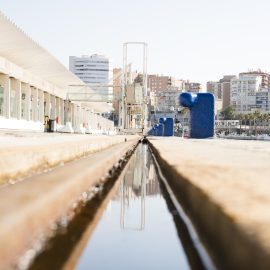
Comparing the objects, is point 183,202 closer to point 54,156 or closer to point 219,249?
point 219,249

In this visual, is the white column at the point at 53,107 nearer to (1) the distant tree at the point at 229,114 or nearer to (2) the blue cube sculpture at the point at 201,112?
(2) the blue cube sculpture at the point at 201,112

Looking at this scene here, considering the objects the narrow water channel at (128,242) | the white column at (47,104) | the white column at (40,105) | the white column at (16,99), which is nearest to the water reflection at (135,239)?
the narrow water channel at (128,242)

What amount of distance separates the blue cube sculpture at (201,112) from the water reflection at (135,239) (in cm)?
1904

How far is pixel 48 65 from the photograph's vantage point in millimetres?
46062

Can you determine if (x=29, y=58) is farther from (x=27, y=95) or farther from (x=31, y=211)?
(x=31, y=211)

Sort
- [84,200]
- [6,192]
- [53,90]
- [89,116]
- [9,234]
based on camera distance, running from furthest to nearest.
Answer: [89,116] < [53,90] < [84,200] < [6,192] < [9,234]

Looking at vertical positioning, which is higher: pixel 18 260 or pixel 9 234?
pixel 9 234

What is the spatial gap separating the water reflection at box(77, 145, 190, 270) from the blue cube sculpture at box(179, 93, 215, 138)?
1904 centimetres

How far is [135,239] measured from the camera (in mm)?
2344

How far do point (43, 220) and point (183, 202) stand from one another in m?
1.30

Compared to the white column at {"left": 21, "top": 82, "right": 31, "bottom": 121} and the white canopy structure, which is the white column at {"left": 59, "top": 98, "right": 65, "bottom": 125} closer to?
the white canopy structure

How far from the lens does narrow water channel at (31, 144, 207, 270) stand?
6.14ft

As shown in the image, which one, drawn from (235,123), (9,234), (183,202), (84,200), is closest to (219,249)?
(9,234)

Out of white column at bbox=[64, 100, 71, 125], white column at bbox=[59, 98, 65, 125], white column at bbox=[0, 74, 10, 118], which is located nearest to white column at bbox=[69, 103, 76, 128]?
white column at bbox=[64, 100, 71, 125]
